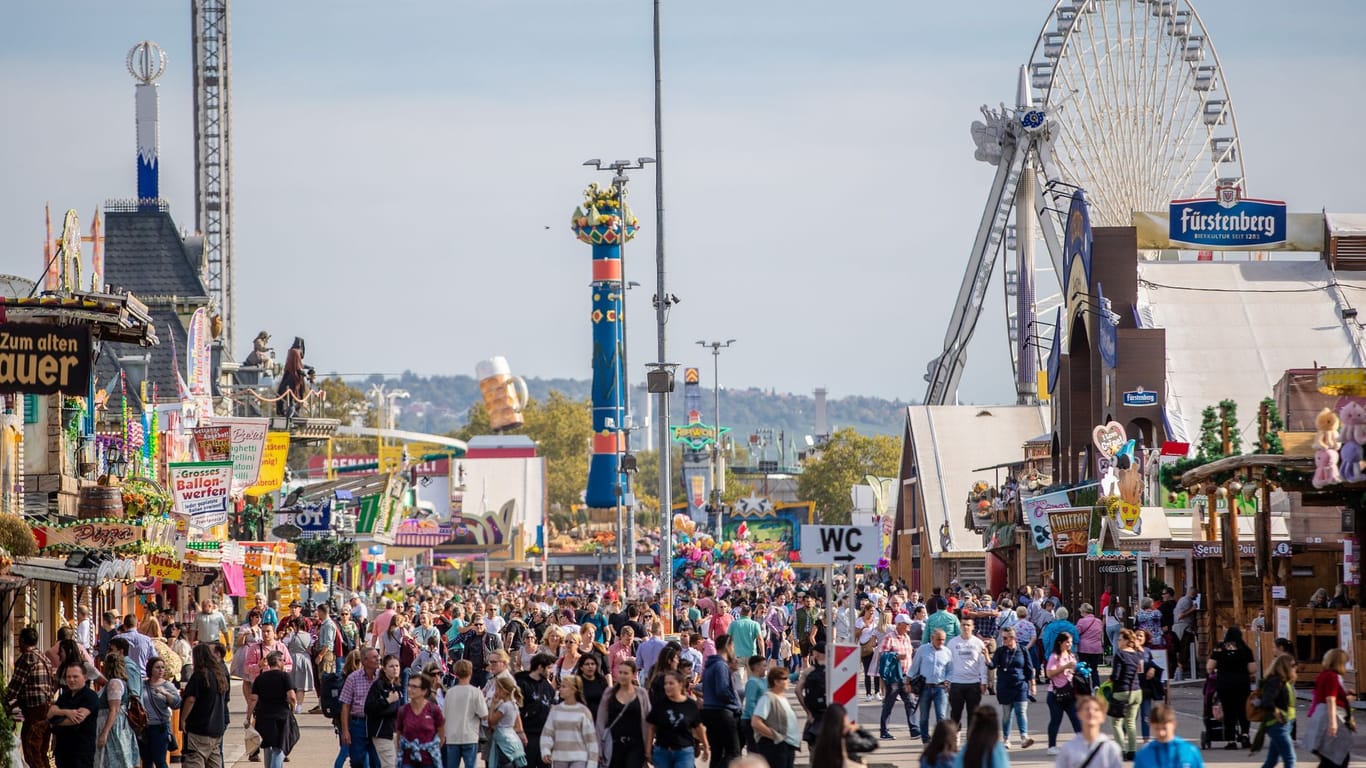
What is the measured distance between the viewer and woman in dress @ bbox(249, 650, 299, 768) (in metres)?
18.2

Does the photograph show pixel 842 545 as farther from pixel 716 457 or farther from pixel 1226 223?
pixel 716 457

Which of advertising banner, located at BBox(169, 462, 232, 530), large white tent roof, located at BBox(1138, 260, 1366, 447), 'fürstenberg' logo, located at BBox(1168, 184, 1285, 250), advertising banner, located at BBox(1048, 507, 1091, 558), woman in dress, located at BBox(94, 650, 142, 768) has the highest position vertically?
'fürstenberg' logo, located at BBox(1168, 184, 1285, 250)

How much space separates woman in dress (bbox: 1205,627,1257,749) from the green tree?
108310mm

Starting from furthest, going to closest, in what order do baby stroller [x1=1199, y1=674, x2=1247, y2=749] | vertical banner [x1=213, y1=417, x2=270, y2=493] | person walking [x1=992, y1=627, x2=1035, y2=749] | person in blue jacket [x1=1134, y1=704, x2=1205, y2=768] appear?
vertical banner [x1=213, y1=417, x2=270, y2=493]
person walking [x1=992, y1=627, x2=1035, y2=749]
baby stroller [x1=1199, y1=674, x2=1247, y2=749]
person in blue jacket [x1=1134, y1=704, x2=1205, y2=768]

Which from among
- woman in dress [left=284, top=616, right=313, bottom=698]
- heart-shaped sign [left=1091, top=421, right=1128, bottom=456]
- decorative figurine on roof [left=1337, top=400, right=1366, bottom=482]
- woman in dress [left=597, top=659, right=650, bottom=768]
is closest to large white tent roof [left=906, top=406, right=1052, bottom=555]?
heart-shaped sign [left=1091, top=421, right=1128, bottom=456]

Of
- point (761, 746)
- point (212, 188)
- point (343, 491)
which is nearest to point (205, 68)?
point (212, 188)

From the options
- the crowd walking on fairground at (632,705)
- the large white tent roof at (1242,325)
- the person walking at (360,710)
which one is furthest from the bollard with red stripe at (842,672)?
the large white tent roof at (1242,325)

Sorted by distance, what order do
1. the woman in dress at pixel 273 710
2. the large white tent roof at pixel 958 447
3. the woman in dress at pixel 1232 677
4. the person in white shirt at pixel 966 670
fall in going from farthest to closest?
the large white tent roof at pixel 958 447 < the person in white shirt at pixel 966 670 < the woman in dress at pixel 1232 677 < the woman in dress at pixel 273 710

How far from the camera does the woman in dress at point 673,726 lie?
51.1 feet

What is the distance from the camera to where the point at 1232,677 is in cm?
2062

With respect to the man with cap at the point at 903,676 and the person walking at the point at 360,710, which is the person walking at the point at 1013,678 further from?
the person walking at the point at 360,710

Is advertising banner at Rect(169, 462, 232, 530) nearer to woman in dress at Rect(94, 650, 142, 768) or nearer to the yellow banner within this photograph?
the yellow banner

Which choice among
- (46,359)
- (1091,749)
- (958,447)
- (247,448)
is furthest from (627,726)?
(958,447)

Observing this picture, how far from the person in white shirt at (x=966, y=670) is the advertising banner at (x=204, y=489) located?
18.2m
